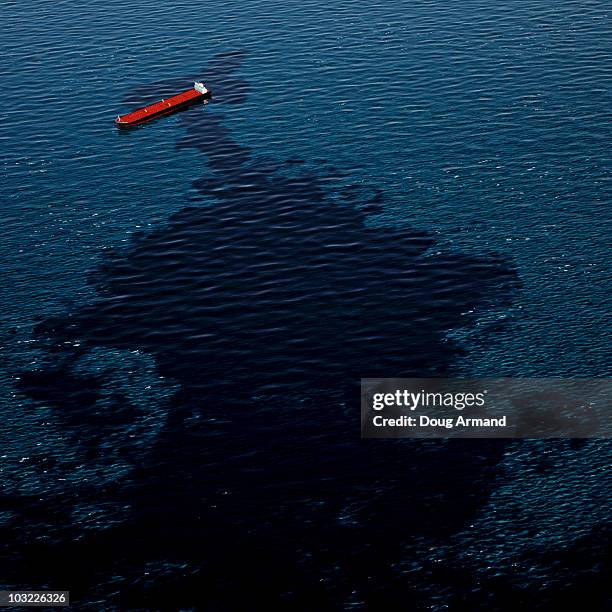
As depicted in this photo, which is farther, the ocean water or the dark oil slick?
the ocean water

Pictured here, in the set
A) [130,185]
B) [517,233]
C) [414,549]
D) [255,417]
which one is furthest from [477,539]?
[130,185]

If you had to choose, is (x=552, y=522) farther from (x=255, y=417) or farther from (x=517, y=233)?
(x=517, y=233)

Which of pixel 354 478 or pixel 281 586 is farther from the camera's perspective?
pixel 354 478

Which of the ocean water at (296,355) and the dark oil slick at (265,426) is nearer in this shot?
the dark oil slick at (265,426)

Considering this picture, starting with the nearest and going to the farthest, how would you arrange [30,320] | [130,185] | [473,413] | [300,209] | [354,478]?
[354,478] → [473,413] → [30,320] → [300,209] → [130,185]

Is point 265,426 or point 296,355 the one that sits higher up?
point 296,355
